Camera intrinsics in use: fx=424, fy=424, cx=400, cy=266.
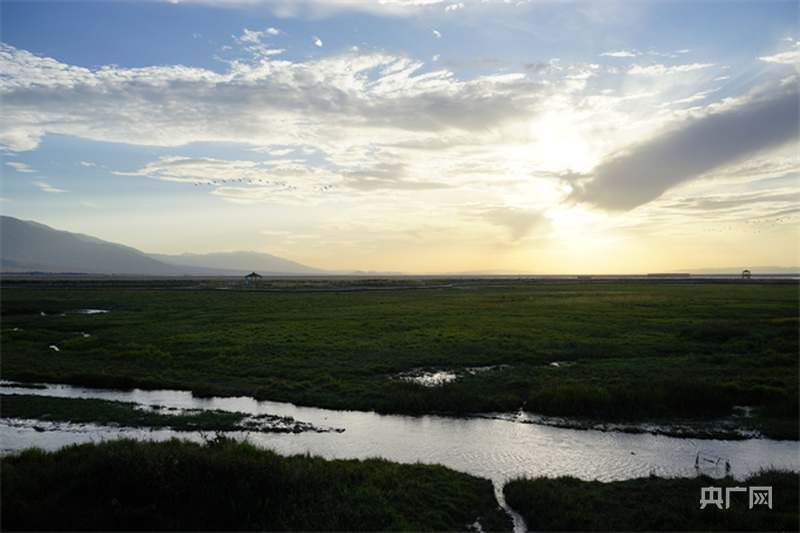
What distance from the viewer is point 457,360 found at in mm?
26641

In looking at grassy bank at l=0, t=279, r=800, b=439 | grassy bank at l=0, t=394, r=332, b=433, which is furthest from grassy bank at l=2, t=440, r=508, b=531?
grassy bank at l=0, t=279, r=800, b=439

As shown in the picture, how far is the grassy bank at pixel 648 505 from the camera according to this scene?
934 cm

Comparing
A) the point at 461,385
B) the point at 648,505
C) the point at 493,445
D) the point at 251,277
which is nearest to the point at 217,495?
the point at 493,445

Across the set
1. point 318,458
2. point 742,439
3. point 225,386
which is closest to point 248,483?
point 318,458

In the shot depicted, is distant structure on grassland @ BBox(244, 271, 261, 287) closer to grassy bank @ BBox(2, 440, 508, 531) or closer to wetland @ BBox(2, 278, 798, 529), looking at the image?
wetland @ BBox(2, 278, 798, 529)

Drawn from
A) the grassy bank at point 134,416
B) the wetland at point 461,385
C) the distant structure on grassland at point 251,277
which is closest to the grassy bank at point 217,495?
the wetland at point 461,385

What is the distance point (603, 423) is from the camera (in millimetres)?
16672

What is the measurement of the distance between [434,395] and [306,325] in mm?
23478

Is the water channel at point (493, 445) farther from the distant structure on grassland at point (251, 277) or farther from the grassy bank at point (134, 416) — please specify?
the distant structure on grassland at point (251, 277)

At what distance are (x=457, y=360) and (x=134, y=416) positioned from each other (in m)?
17.2

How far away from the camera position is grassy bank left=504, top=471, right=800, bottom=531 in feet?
30.6

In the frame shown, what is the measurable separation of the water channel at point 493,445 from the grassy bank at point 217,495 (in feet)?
7.48

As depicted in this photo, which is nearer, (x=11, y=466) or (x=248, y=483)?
(x=248, y=483)

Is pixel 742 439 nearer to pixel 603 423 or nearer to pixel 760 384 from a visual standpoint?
pixel 603 423
